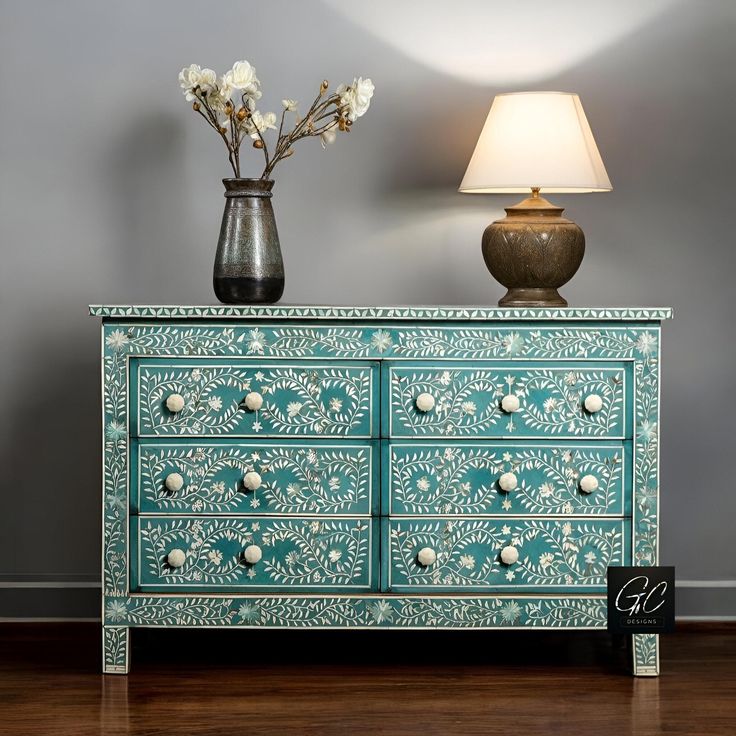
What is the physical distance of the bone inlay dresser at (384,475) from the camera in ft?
7.42

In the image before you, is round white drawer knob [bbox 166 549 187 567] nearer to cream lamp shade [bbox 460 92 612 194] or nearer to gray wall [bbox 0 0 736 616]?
gray wall [bbox 0 0 736 616]

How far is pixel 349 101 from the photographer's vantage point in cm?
242

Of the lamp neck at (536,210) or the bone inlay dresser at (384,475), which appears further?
the lamp neck at (536,210)

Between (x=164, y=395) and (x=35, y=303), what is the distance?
70cm

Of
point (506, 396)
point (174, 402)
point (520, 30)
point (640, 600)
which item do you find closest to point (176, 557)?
point (174, 402)

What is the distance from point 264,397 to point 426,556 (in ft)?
1.67

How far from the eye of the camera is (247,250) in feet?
7.72

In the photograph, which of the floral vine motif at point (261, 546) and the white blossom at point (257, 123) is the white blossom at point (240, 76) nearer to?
the white blossom at point (257, 123)

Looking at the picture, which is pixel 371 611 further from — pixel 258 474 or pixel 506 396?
pixel 506 396

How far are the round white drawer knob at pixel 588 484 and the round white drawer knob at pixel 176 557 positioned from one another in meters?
0.91

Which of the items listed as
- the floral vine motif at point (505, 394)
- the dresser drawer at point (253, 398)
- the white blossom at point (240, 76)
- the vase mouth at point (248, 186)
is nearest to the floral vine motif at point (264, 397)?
the dresser drawer at point (253, 398)

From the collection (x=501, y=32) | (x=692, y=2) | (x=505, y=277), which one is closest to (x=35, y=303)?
(x=505, y=277)

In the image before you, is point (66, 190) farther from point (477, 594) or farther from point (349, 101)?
point (477, 594)

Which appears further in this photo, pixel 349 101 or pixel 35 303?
pixel 35 303
